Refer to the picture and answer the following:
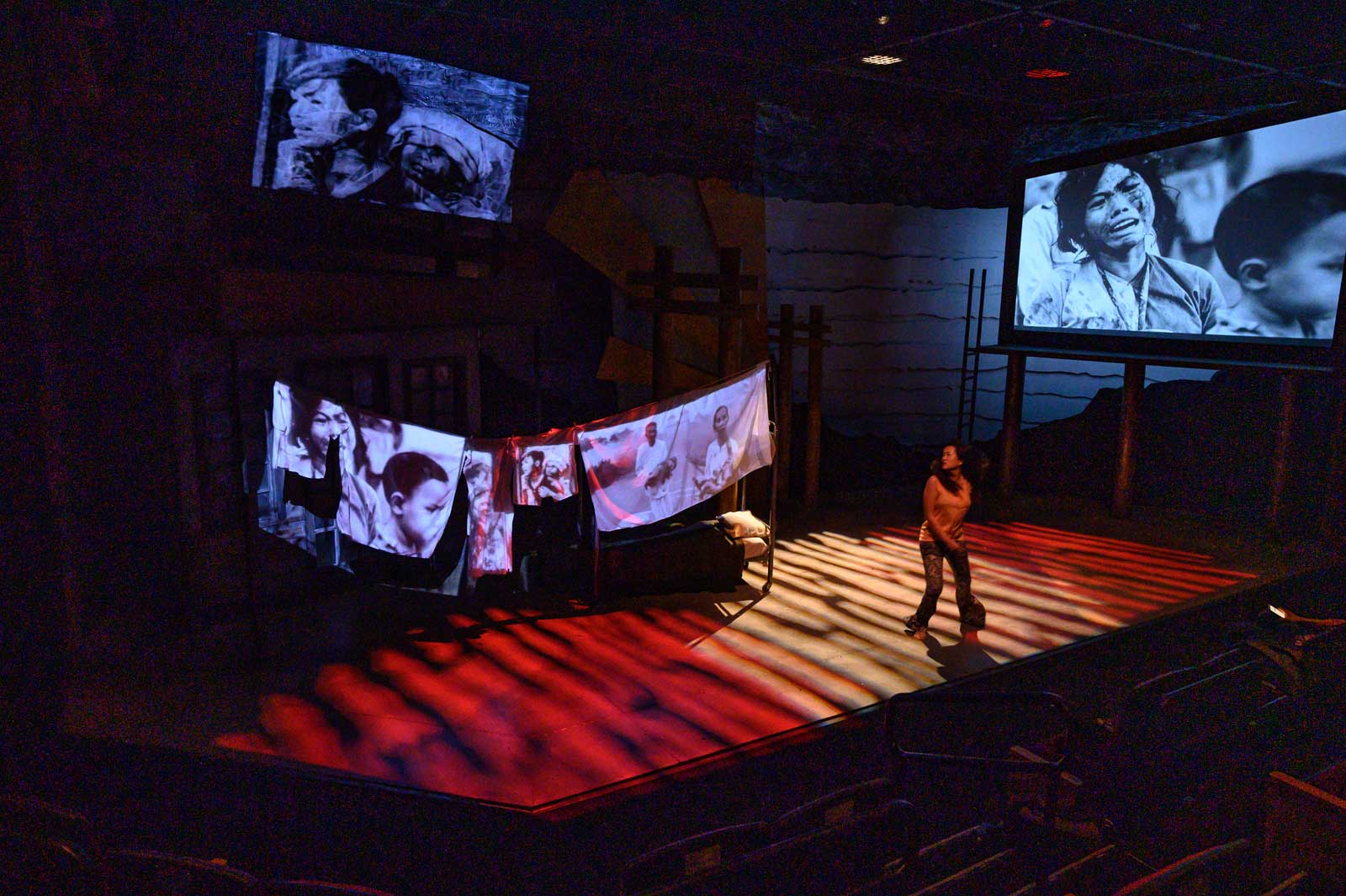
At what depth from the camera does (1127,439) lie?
12.6 metres

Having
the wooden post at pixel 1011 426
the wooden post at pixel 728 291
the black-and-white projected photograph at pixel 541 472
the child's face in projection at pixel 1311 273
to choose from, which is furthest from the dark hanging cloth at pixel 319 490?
the child's face in projection at pixel 1311 273

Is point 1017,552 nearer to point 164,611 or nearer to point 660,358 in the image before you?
point 660,358

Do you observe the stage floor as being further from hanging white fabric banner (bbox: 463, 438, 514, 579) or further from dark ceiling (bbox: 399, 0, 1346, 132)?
dark ceiling (bbox: 399, 0, 1346, 132)

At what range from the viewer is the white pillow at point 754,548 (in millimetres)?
10102

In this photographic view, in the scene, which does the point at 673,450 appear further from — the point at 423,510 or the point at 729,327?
the point at 729,327

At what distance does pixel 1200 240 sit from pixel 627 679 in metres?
9.47

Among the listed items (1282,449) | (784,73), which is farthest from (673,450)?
(1282,449)

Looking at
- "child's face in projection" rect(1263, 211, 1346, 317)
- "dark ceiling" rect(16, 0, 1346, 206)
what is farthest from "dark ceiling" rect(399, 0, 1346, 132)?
"child's face in projection" rect(1263, 211, 1346, 317)

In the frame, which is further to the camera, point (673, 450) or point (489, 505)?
point (673, 450)

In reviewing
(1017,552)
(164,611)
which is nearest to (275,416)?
(164,611)

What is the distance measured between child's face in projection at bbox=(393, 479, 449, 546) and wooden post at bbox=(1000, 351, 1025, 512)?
30.7 feet

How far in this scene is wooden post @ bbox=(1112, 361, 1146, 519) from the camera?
12.4m

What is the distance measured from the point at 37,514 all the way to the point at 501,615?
389 cm

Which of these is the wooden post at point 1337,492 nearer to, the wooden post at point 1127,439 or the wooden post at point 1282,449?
the wooden post at point 1282,449
